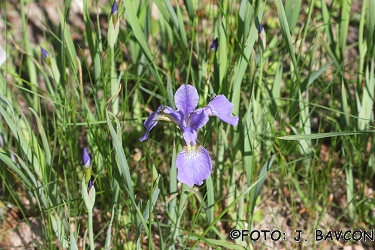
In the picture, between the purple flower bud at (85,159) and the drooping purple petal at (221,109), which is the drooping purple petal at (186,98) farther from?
the purple flower bud at (85,159)

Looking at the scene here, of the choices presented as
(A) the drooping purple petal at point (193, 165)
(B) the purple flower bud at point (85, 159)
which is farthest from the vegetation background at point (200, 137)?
(A) the drooping purple petal at point (193, 165)

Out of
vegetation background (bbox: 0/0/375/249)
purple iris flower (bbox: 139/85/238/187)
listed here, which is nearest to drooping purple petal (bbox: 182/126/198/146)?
purple iris flower (bbox: 139/85/238/187)

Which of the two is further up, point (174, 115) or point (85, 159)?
point (174, 115)

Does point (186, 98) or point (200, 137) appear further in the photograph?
point (200, 137)

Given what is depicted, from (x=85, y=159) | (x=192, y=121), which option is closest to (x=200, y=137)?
(x=192, y=121)

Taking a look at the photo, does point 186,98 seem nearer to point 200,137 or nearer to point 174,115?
point 174,115

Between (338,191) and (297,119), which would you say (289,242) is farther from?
(297,119)

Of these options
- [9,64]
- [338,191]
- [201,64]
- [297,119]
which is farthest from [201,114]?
[9,64]
